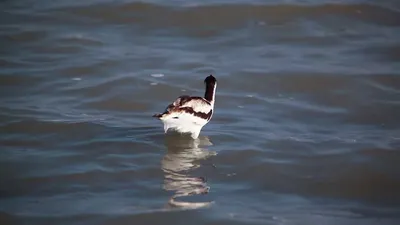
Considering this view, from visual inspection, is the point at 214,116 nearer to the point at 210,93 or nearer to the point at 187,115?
the point at 210,93

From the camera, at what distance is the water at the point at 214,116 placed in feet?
30.1

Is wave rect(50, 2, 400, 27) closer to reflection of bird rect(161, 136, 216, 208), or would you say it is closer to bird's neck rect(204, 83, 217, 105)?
bird's neck rect(204, 83, 217, 105)

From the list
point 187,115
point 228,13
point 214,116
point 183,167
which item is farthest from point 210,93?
point 228,13

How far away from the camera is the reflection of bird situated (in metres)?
9.30

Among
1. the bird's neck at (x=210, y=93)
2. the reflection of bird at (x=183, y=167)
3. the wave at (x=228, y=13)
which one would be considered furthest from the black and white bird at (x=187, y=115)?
the wave at (x=228, y=13)

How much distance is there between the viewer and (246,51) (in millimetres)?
15180

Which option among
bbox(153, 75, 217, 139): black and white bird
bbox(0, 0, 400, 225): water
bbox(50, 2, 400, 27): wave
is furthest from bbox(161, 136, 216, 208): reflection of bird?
bbox(50, 2, 400, 27): wave

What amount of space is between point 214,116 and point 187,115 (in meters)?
1.68

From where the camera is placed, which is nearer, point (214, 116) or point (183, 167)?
point (183, 167)

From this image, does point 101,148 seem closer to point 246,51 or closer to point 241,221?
point 241,221

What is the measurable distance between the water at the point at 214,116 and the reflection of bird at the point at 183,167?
3 cm

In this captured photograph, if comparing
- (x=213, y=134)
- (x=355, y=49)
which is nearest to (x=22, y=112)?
(x=213, y=134)

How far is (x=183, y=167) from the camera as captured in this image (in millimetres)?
10336

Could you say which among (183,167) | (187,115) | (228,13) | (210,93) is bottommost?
(183,167)
